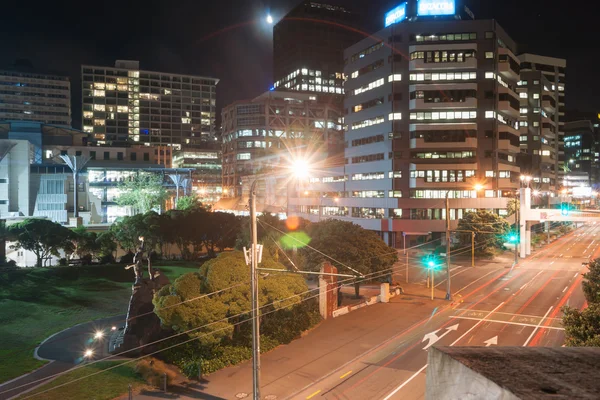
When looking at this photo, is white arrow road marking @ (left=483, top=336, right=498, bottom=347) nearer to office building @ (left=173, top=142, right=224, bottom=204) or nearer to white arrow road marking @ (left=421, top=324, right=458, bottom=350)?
white arrow road marking @ (left=421, top=324, right=458, bottom=350)

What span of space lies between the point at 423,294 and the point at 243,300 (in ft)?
74.4

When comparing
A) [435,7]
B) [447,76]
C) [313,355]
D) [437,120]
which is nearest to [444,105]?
[437,120]

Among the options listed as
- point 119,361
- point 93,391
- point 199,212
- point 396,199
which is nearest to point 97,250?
point 199,212

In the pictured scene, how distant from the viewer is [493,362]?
724 centimetres

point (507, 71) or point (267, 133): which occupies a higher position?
point (507, 71)

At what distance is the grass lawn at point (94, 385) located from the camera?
19047 millimetres

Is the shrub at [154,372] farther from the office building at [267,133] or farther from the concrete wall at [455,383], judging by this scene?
the office building at [267,133]

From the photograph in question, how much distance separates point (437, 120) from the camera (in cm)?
8019

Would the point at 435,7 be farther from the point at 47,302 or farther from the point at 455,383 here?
the point at 455,383

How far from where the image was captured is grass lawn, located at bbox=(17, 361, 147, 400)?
19.0 meters

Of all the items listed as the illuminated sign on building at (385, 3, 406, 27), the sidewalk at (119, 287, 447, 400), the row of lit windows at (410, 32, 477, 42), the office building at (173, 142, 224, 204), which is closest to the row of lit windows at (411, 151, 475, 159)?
the row of lit windows at (410, 32, 477, 42)

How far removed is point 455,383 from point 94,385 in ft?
60.9

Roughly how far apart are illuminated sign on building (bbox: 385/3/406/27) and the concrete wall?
88.7 meters

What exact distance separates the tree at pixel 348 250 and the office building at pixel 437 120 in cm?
4229
